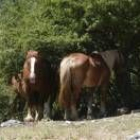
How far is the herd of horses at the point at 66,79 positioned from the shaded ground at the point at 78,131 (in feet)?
7.04

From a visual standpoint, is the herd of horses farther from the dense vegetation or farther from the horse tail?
the dense vegetation

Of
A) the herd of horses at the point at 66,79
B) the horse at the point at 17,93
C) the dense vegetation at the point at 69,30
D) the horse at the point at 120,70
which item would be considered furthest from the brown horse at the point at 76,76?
the horse at the point at 17,93

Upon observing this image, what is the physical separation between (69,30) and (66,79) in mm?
1755

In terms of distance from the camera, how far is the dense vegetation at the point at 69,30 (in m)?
15.9

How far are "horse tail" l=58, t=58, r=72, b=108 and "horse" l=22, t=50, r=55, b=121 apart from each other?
79cm

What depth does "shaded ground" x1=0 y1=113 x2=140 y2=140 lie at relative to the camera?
36.9 feet

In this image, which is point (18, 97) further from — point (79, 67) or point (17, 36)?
point (79, 67)

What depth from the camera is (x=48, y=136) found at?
11.4m

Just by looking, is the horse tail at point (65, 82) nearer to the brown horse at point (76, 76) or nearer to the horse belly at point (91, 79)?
the brown horse at point (76, 76)

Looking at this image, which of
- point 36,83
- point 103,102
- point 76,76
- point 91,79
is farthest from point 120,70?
point 36,83

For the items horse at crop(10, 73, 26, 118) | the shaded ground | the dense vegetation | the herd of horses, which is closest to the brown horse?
the herd of horses

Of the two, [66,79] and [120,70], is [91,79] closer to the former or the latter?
[66,79]

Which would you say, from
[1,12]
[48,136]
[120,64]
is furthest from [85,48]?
[48,136]

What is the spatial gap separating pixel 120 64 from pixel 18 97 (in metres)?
3.28
